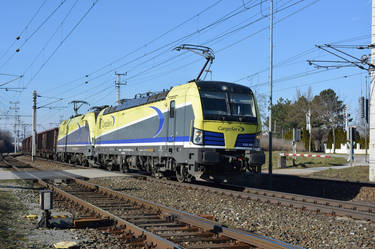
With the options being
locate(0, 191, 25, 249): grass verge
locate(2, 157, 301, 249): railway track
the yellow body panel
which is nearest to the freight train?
locate(2, 157, 301, 249): railway track

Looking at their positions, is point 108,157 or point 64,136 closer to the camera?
point 108,157

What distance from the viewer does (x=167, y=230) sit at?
7430 mm

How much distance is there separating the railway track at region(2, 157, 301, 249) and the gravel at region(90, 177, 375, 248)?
35.7 inches

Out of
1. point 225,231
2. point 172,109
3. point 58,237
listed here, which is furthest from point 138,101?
point 225,231

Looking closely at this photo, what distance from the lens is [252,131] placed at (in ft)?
47.2

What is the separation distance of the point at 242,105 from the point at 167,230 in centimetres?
786

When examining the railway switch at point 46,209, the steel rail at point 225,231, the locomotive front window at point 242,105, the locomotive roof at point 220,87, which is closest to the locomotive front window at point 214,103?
the locomotive roof at point 220,87

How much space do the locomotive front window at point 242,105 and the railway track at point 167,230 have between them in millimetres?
5082

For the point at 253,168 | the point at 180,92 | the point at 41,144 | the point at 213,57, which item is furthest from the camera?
the point at 41,144

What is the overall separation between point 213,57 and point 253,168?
641cm

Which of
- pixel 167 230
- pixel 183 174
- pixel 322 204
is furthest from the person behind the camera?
pixel 183 174

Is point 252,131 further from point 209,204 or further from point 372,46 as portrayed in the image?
point 372,46

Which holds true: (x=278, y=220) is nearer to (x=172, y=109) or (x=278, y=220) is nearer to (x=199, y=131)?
(x=199, y=131)

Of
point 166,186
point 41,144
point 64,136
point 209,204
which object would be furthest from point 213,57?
point 41,144
